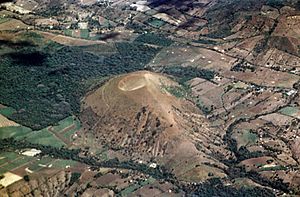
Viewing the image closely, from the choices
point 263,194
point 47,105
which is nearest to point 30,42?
point 47,105

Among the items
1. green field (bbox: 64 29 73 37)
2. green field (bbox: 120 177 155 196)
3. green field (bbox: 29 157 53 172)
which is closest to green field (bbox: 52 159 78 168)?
green field (bbox: 29 157 53 172)

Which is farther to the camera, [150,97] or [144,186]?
[150,97]

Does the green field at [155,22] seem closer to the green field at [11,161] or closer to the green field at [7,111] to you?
the green field at [7,111]

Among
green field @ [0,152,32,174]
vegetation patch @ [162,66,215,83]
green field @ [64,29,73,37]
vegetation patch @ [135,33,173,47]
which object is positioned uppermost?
green field @ [64,29,73,37]

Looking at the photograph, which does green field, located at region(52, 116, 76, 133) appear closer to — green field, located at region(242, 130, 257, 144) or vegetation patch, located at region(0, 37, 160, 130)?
vegetation patch, located at region(0, 37, 160, 130)

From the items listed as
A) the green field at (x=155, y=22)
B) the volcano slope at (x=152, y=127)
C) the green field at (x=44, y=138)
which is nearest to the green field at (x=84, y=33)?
the green field at (x=155, y=22)

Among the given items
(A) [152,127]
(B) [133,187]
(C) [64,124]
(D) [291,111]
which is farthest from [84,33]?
(B) [133,187]

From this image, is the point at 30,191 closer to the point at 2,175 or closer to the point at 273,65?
the point at 2,175

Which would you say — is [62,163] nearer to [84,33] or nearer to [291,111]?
[291,111]
